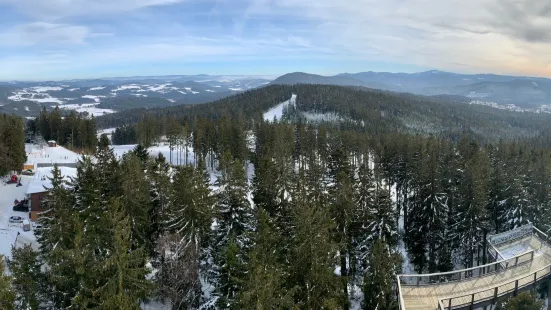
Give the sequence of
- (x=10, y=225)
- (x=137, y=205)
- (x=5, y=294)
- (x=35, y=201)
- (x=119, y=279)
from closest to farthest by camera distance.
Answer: (x=5, y=294) → (x=119, y=279) → (x=137, y=205) → (x=10, y=225) → (x=35, y=201)

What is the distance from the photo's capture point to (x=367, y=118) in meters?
174

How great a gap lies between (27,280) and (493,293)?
2619 centimetres

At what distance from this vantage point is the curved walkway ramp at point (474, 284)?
21.2 metres

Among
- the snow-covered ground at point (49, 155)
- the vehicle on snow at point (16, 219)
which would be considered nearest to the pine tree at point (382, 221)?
the vehicle on snow at point (16, 219)

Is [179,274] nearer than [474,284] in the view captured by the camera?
No

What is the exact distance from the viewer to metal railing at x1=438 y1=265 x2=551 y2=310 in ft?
70.0

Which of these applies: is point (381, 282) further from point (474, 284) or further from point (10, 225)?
point (10, 225)

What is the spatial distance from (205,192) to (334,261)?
1164 cm

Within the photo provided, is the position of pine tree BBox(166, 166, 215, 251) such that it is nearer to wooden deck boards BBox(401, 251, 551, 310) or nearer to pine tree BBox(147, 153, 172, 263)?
pine tree BBox(147, 153, 172, 263)

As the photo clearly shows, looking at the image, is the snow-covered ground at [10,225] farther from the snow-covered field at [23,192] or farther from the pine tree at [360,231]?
the pine tree at [360,231]

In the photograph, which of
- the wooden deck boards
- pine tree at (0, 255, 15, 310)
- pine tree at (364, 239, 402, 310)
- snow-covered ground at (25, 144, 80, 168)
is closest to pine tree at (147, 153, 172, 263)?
pine tree at (0, 255, 15, 310)

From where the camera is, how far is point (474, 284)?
906 inches

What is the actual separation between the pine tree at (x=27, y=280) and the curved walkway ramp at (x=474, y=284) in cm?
1951

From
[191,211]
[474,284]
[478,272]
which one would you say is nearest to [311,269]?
[474,284]
